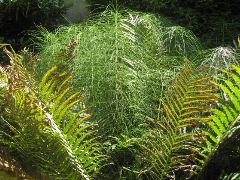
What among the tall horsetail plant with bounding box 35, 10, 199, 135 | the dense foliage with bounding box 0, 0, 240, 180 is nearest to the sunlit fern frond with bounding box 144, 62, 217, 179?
the dense foliage with bounding box 0, 0, 240, 180

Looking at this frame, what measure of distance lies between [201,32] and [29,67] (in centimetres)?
291

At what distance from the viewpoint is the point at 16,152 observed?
2803 mm

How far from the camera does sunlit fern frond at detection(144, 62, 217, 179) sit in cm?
255

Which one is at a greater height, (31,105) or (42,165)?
(31,105)

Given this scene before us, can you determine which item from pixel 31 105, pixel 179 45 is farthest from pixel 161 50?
pixel 31 105

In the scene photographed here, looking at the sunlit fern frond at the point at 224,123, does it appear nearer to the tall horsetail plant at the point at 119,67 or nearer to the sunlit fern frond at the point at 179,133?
the sunlit fern frond at the point at 179,133

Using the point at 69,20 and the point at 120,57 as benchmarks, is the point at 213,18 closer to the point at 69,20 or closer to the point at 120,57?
the point at 69,20

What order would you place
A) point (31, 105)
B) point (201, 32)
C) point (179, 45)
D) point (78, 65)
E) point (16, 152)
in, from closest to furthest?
point (31, 105) < point (16, 152) < point (78, 65) < point (179, 45) < point (201, 32)

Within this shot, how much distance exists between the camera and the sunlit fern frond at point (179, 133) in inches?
101

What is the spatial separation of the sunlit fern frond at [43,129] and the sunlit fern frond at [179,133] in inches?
13.6

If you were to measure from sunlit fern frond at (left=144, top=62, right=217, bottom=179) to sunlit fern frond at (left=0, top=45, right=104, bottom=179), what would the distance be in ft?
1.13

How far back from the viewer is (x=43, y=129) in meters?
2.46

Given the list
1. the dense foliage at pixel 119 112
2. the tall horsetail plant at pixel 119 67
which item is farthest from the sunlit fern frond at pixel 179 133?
the tall horsetail plant at pixel 119 67

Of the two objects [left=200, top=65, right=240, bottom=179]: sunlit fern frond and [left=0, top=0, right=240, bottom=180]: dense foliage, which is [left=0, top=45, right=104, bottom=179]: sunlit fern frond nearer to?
[left=0, top=0, right=240, bottom=180]: dense foliage
